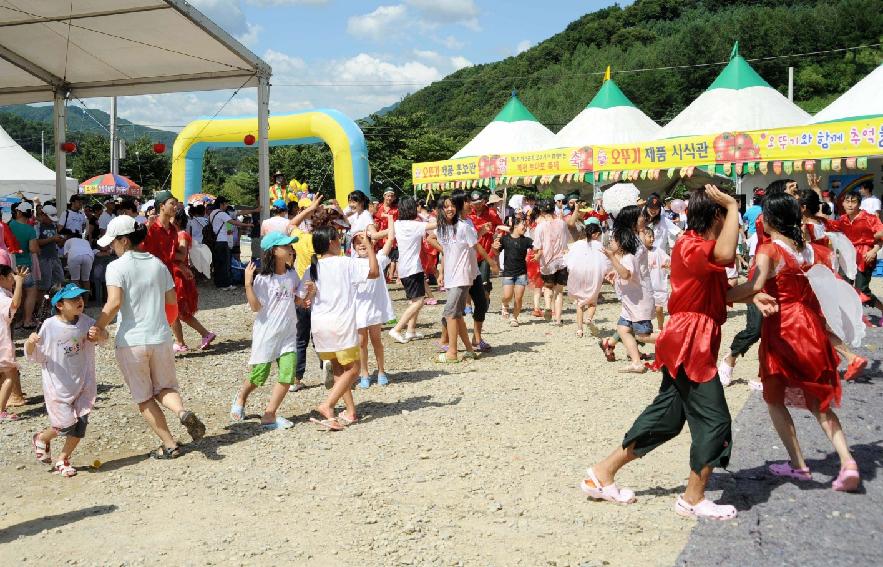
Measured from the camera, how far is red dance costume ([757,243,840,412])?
421 cm

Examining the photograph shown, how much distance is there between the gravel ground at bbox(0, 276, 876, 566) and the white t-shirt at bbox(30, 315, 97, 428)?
0.42m

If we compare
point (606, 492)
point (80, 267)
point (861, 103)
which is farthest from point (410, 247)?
point (861, 103)

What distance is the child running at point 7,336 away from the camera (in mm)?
6004

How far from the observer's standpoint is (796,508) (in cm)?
404

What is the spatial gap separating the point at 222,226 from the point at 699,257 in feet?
40.7

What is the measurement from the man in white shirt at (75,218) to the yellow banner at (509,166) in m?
11.8

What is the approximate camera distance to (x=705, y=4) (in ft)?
253

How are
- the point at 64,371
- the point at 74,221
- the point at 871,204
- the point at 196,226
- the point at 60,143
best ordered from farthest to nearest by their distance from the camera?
1. the point at 60,143
2. the point at 196,226
3. the point at 74,221
4. the point at 871,204
5. the point at 64,371

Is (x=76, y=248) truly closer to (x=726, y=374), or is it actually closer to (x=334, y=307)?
(x=334, y=307)

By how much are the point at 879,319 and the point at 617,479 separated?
269 inches

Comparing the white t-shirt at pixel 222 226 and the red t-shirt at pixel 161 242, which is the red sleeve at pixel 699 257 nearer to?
the red t-shirt at pixel 161 242

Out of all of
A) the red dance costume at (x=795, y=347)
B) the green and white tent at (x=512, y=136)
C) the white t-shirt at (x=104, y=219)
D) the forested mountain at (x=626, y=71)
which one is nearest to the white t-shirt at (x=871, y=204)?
the red dance costume at (x=795, y=347)

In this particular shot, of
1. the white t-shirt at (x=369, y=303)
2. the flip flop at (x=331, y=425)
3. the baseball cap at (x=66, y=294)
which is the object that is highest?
the baseball cap at (x=66, y=294)

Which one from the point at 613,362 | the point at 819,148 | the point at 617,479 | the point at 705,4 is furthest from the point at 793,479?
the point at 705,4
